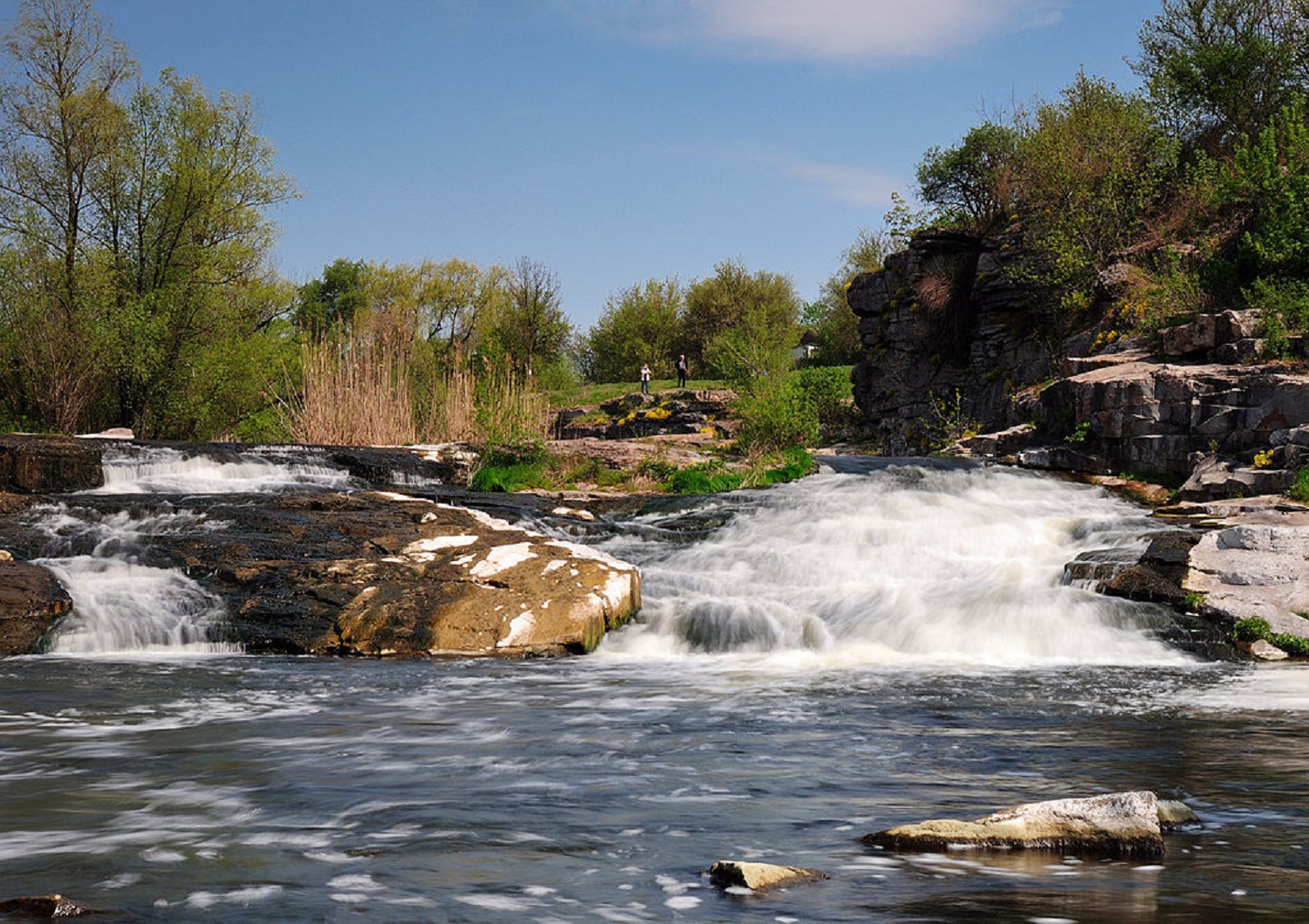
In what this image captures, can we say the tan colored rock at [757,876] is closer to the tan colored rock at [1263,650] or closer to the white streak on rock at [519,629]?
the white streak on rock at [519,629]

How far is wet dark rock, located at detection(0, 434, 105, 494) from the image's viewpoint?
43.2 feet

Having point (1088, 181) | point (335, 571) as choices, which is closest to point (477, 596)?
point (335, 571)

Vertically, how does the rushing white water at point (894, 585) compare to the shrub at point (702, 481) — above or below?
below

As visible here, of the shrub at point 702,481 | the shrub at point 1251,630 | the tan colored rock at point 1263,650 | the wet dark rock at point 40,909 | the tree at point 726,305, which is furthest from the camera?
the tree at point 726,305

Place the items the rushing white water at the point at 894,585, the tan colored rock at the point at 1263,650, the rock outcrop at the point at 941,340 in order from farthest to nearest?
the rock outcrop at the point at 941,340, the rushing white water at the point at 894,585, the tan colored rock at the point at 1263,650

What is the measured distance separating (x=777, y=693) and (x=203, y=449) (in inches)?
430

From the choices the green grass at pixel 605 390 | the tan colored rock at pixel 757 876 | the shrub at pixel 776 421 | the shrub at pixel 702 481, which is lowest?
the tan colored rock at pixel 757 876

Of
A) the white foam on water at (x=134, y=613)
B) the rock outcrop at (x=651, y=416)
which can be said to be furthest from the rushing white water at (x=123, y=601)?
the rock outcrop at (x=651, y=416)

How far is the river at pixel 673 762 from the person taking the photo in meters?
3.29

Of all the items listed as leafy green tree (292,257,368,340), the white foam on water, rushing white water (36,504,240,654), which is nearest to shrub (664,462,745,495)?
rushing white water (36,504,240,654)

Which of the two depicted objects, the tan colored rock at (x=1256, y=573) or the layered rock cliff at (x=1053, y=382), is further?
the layered rock cliff at (x=1053, y=382)

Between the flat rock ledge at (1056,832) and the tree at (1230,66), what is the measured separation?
29446mm

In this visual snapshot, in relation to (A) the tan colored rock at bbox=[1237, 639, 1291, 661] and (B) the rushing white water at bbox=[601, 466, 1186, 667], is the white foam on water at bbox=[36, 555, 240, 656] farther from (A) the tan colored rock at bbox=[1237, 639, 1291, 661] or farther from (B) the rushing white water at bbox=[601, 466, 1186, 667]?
(A) the tan colored rock at bbox=[1237, 639, 1291, 661]

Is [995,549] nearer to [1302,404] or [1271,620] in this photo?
[1271,620]
